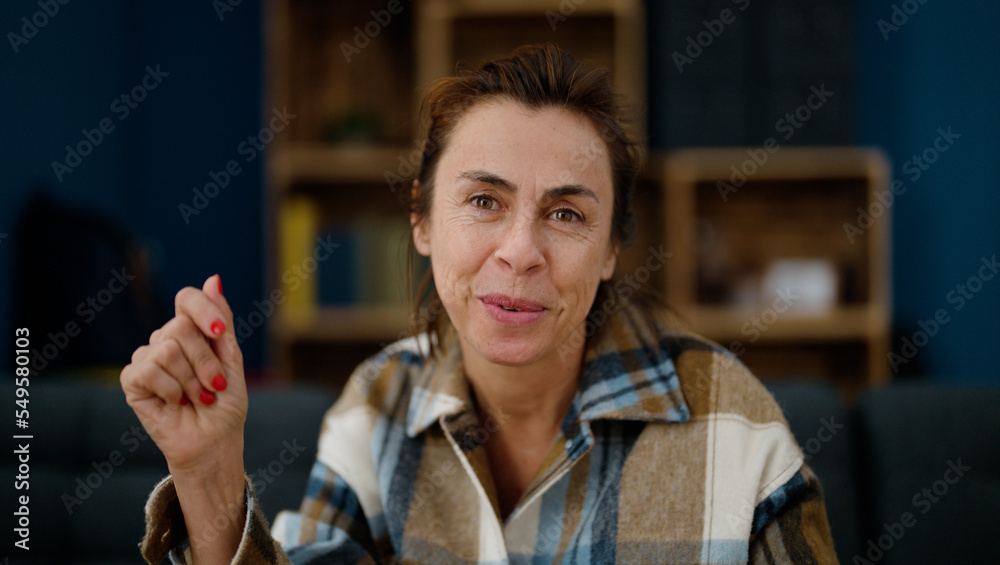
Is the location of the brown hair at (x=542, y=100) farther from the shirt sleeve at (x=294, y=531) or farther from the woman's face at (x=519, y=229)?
the shirt sleeve at (x=294, y=531)

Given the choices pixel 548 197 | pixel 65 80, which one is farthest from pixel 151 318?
pixel 548 197

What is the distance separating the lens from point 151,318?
1.98 metres

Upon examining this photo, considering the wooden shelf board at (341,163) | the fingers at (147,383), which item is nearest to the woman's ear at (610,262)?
the fingers at (147,383)

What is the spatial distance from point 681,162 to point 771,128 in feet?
0.97

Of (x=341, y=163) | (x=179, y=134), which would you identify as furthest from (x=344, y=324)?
(x=179, y=134)

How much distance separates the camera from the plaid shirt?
3.11 ft

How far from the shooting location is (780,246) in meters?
2.54

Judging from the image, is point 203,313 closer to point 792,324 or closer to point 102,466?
point 102,466

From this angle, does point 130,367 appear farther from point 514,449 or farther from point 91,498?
point 91,498

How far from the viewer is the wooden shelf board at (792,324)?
225 cm
